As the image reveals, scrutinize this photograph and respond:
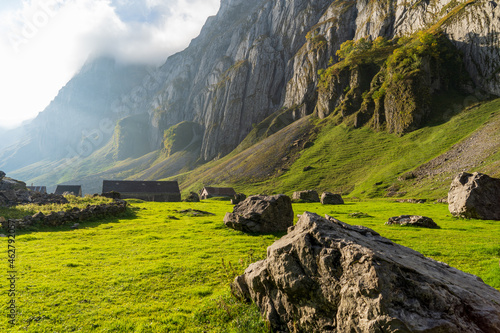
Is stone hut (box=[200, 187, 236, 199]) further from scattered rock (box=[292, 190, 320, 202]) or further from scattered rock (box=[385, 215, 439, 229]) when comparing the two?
scattered rock (box=[385, 215, 439, 229])

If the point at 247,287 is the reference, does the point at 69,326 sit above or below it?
below

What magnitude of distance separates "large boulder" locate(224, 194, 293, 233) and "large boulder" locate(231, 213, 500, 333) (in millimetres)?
14524

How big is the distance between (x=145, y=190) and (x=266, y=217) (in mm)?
91378

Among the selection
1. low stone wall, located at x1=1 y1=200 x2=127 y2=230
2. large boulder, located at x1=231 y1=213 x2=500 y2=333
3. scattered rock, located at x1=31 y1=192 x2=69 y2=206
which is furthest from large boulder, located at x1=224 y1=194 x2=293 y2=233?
scattered rock, located at x1=31 y1=192 x2=69 y2=206

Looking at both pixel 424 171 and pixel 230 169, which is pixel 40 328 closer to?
pixel 424 171

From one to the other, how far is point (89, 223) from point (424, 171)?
76041mm

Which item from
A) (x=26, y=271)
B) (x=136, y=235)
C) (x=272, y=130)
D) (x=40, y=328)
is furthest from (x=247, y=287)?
(x=272, y=130)

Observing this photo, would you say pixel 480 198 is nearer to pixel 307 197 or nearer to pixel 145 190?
pixel 307 197

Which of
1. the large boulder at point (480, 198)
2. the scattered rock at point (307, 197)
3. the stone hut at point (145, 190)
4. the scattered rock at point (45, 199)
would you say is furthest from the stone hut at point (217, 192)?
the large boulder at point (480, 198)

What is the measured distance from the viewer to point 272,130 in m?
176

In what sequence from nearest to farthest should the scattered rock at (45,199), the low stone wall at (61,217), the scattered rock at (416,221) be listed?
the scattered rock at (416,221)
the low stone wall at (61,217)
the scattered rock at (45,199)

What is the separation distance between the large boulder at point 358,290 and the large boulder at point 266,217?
47.7 feet

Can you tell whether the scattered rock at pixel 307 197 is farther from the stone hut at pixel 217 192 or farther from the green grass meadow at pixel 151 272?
the stone hut at pixel 217 192

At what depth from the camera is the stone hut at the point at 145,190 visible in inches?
4003
